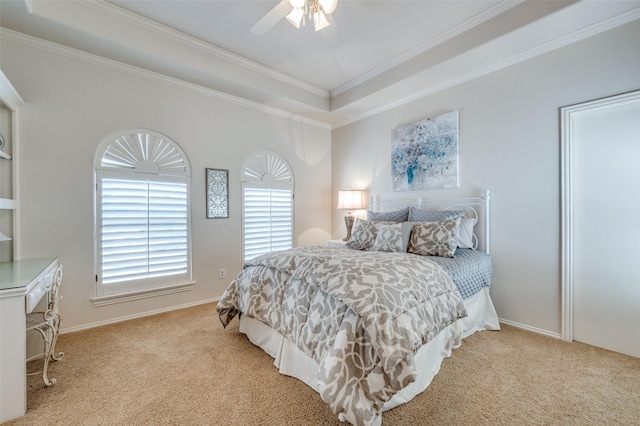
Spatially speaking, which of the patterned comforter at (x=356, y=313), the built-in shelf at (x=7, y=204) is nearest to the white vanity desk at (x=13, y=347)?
the built-in shelf at (x=7, y=204)

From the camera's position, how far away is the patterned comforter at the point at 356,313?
1388mm

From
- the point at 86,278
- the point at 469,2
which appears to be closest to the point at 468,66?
the point at 469,2

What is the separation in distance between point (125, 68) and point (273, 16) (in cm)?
194

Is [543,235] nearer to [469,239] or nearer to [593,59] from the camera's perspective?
[469,239]

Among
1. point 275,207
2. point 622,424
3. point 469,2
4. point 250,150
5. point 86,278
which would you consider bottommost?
point 622,424

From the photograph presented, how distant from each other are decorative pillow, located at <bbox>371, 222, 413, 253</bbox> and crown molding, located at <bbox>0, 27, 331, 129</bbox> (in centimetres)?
254

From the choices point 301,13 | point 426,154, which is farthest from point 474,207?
point 301,13

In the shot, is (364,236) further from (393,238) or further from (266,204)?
(266,204)

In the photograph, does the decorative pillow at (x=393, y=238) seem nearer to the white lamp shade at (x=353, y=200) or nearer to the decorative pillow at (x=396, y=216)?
the decorative pillow at (x=396, y=216)

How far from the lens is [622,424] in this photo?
148cm

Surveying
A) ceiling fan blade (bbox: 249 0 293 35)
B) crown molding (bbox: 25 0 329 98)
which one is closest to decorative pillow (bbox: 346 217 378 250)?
ceiling fan blade (bbox: 249 0 293 35)

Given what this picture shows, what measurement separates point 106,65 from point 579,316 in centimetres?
513

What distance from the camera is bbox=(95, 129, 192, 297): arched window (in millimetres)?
2820

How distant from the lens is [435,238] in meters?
2.63
